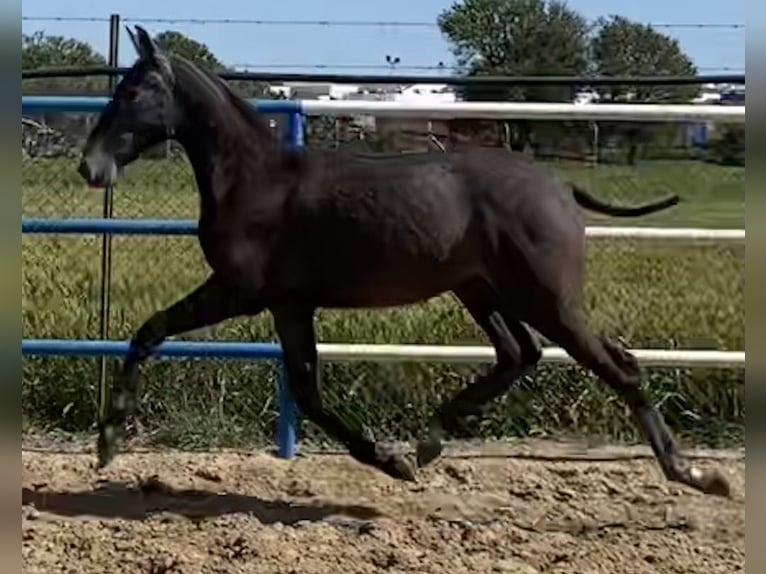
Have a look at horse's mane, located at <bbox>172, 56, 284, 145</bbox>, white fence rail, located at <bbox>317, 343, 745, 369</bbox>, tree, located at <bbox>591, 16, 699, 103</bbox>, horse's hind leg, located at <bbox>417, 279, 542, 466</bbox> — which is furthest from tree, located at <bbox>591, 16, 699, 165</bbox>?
horse's mane, located at <bbox>172, 56, 284, 145</bbox>

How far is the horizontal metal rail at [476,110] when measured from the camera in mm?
5195

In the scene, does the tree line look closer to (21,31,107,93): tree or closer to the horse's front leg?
(21,31,107,93): tree

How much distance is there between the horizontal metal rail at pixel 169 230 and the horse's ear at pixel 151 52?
Result: 3.59 feet

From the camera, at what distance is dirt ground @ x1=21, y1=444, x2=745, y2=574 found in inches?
156

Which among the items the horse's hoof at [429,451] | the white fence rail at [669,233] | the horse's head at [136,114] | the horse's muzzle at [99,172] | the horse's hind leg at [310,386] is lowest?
the horse's hoof at [429,451]

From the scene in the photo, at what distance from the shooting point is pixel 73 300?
609cm

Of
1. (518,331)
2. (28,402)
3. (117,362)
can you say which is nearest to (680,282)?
(518,331)

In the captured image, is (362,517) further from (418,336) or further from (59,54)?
(59,54)

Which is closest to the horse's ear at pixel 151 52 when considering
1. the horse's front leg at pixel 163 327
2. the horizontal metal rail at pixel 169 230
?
the horse's front leg at pixel 163 327

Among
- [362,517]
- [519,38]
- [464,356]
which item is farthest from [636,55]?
[362,517]

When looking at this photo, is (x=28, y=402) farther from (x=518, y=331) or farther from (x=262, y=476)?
(x=518, y=331)

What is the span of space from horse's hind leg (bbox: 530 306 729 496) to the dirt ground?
0.16m

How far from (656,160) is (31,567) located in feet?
11.0

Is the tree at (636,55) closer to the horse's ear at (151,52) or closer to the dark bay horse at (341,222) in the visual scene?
the dark bay horse at (341,222)
